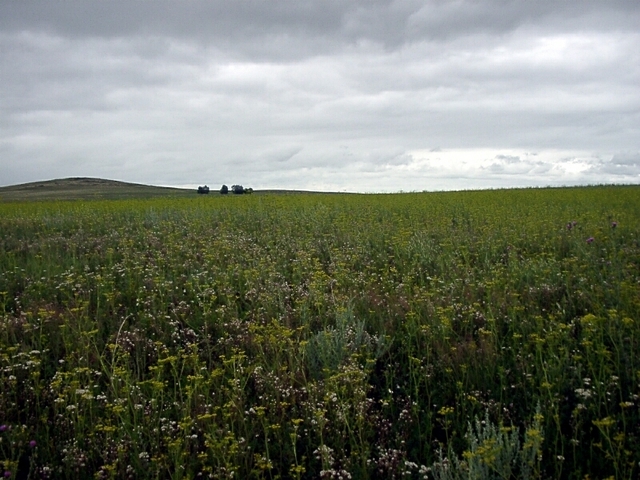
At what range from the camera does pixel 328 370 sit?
3.31 meters

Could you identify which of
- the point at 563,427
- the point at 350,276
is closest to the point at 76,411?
the point at 563,427

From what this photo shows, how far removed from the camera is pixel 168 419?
333 cm

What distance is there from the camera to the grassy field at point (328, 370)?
2945 mm

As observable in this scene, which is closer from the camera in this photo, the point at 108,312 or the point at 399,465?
the point at 399,465

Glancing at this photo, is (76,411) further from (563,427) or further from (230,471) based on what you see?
(563,427)

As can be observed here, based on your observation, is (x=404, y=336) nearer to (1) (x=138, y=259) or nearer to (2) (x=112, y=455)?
(2) (x=112, y=455)

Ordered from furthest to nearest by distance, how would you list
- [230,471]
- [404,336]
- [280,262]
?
[280,262], [404,336], [230,471]

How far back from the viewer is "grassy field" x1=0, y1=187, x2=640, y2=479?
2.95 meters

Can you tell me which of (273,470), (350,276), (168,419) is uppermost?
(350,276)

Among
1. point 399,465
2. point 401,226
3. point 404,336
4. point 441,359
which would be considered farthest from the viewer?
point 401,226

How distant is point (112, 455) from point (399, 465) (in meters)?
1.81

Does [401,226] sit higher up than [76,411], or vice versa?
[401,226]

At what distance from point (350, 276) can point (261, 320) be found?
174cm

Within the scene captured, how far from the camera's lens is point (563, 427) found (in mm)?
3166
